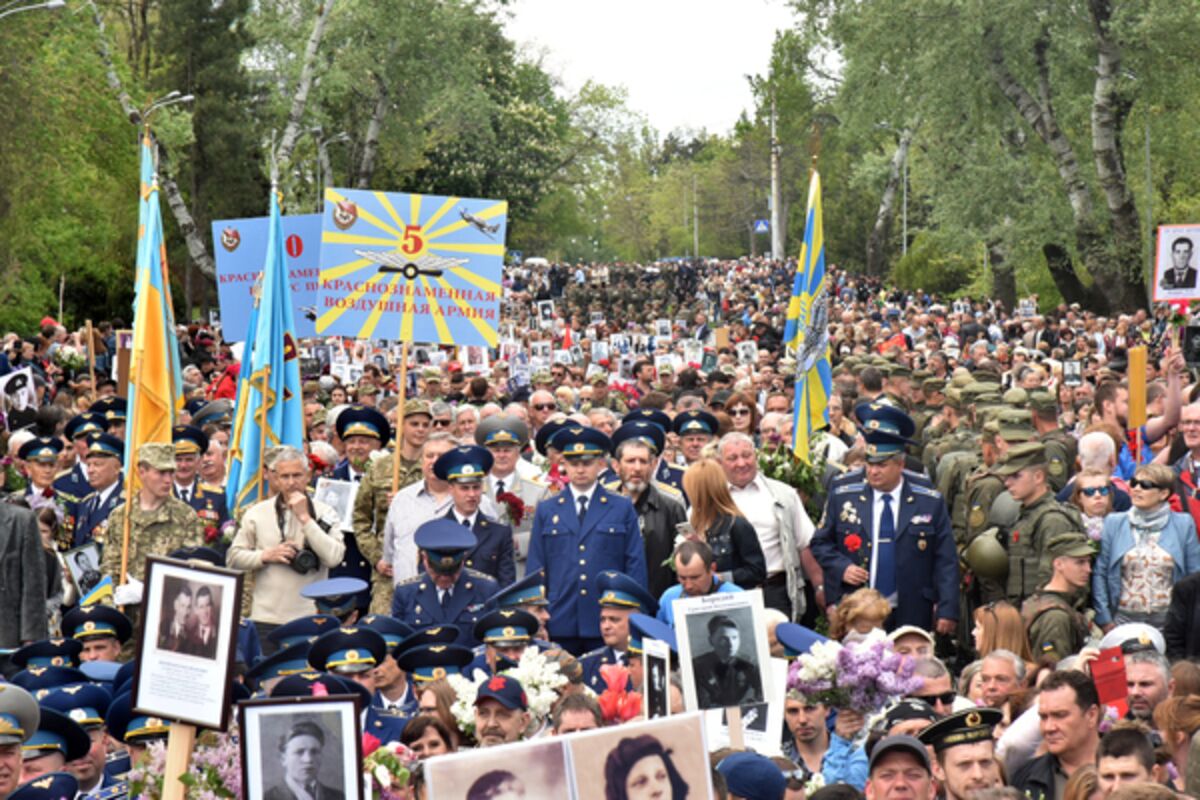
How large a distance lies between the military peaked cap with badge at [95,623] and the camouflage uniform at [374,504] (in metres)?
2.60

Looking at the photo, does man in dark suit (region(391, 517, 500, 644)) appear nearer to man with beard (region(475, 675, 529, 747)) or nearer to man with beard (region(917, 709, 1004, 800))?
man with beard (region(475, 675, 529, 747))

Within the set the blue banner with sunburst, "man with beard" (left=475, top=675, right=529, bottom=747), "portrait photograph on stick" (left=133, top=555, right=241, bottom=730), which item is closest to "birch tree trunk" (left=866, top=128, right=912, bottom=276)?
the blue banner with sunburst

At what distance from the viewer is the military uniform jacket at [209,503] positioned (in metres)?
13.4

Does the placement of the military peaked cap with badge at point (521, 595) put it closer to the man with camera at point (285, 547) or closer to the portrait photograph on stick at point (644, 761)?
the man with camera at point (285, 547)

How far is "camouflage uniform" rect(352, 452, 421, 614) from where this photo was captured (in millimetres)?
12930

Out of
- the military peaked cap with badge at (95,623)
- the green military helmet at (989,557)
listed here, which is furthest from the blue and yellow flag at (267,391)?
the green military helmet at (989,557)

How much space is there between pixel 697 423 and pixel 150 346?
12.7ft

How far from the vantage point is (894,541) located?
1179cm

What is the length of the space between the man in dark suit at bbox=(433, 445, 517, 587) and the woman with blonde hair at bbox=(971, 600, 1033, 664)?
10.4 ft

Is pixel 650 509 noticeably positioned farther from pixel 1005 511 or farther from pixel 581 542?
pixel 1005 511

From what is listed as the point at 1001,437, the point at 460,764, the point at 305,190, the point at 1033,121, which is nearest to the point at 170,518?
the point at 1001,437

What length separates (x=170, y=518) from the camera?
12305 millimetres

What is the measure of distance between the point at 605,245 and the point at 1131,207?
128 m

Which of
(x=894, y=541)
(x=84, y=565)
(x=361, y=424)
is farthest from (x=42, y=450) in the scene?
(x=894, y=541)
